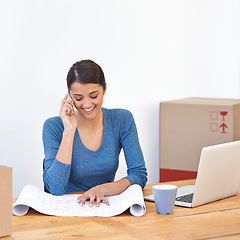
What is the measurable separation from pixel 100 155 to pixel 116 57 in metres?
1.36

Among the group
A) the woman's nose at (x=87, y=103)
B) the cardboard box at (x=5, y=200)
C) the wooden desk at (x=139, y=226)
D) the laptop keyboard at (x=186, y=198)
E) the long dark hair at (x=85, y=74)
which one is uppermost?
the long dark hair at (x=85, y=74)

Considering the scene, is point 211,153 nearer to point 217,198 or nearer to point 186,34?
point 217,198

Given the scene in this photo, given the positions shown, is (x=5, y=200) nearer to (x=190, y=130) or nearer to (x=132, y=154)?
(x=132, y=154)

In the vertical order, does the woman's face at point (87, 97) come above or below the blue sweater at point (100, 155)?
above

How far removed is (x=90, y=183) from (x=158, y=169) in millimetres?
1553

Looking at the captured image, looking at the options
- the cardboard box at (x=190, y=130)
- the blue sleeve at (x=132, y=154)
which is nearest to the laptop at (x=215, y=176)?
the blue sleeve at (x=132, y=154)

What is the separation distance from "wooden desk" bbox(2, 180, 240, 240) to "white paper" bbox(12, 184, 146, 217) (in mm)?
25

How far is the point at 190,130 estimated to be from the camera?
10.8 ft

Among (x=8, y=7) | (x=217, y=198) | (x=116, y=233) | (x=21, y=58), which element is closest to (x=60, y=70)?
(x=21, y=58)

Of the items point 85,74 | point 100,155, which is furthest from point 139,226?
point 85,74

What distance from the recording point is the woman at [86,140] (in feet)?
6.78

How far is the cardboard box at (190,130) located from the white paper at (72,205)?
1.50 meters

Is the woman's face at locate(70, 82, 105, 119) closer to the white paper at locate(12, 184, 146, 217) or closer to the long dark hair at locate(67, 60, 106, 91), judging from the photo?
the long dark hair at locate(67, 60, 106, 91)

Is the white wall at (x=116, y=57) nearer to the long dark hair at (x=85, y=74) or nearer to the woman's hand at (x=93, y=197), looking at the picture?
the long dark hair at (x=85, y=74)
